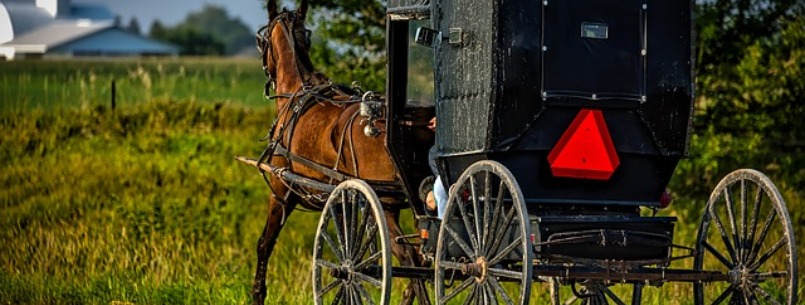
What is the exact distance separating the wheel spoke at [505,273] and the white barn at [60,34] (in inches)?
2927

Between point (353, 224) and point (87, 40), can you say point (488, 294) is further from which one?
point (87, 40)

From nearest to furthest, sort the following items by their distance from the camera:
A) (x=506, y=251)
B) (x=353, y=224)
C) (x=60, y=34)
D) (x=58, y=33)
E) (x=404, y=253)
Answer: (x=506, y=251)
(x=353, y=224)
(x=404, y=253)
(x=58, y=33)
(x=60, y=34)

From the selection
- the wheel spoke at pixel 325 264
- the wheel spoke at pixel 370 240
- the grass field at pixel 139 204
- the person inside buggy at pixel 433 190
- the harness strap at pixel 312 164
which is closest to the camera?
the person inside buggy at pixel 433 190

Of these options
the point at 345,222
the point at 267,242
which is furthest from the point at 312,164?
the point at 345,222

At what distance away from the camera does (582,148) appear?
9867 mm

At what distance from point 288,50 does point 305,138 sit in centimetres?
114

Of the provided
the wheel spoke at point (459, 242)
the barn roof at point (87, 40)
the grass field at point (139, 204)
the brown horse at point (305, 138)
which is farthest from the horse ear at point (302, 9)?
the barn roof at point (87, 40)

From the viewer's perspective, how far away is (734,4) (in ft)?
62.7

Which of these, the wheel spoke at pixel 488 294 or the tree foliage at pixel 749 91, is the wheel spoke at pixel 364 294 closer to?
the wheel spoke at pixel 488 294

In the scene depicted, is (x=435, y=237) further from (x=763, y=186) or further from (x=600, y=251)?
(x=763, y=186)

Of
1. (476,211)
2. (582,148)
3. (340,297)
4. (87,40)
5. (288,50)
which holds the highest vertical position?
(288,50)

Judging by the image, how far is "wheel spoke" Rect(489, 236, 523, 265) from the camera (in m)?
9.35

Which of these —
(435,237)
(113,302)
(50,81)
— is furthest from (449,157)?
(50,81)

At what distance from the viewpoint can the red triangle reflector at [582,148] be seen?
32.2 feet
